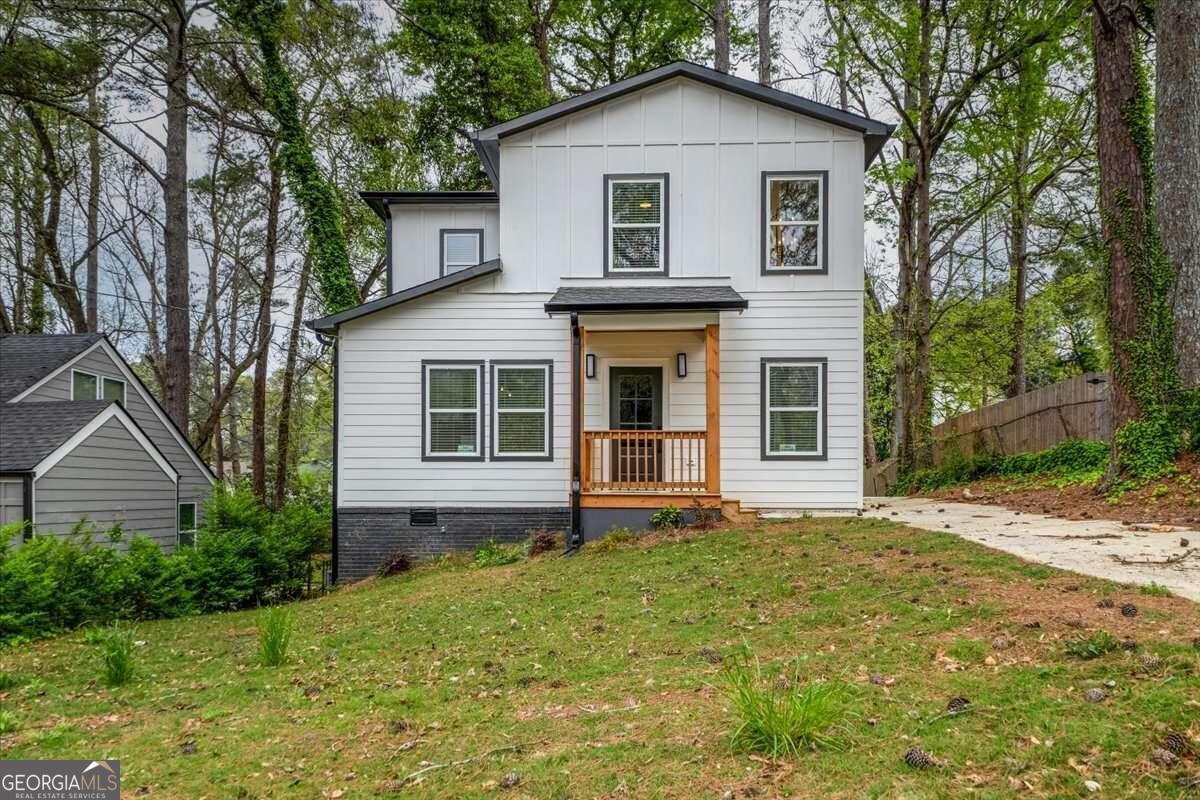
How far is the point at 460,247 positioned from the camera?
12492 mm

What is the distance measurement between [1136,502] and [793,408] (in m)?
4.41

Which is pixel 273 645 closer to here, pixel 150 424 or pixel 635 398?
pixel 635 398

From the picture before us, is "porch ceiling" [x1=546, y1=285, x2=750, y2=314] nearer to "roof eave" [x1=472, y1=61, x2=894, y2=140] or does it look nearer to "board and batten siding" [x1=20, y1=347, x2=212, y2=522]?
"roof eave" [x1=472, y1=61, x2=894, y2=140]

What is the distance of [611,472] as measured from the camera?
1011cm

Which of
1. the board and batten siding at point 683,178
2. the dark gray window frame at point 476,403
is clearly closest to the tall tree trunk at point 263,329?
the dark gray window frame at point 476,403

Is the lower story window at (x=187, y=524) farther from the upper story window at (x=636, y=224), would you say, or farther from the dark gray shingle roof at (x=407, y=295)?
the upper story window at (x=636, y=224)

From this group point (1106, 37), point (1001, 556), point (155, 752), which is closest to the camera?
point (155, 752)

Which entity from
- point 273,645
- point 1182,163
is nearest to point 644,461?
point 273,645

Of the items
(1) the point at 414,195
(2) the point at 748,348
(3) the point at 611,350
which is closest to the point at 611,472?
(3) the point at 611,350

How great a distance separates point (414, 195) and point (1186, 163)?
1174cm

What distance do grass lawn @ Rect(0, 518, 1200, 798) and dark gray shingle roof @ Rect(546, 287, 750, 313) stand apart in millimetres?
4128

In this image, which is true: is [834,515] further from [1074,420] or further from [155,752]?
[155,752]

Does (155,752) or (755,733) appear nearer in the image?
(755,733)

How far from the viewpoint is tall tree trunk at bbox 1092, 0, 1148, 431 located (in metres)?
9.20
